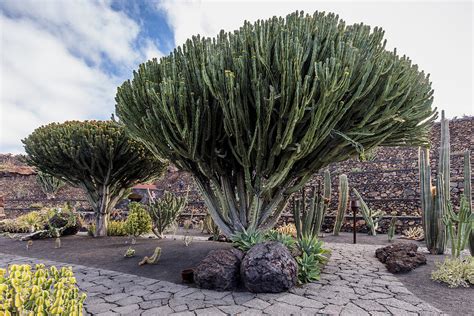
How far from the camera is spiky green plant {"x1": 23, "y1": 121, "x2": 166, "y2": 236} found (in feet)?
27.5

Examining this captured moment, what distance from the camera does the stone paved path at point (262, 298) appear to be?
3.28 m

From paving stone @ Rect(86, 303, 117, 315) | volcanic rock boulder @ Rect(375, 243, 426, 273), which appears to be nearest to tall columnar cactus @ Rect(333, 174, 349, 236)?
volcanic rock boulder @ Rect(375, 243, 426, 273)

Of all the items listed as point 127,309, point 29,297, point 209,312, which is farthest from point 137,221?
point 29,297

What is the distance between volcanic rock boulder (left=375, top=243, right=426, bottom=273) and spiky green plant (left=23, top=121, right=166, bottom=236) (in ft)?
22.6

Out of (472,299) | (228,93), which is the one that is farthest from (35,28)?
(472,299)

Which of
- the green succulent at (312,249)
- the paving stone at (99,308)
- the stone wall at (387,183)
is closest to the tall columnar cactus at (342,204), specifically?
the stone wall at (387,183)

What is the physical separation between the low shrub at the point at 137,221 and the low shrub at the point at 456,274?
6851mm

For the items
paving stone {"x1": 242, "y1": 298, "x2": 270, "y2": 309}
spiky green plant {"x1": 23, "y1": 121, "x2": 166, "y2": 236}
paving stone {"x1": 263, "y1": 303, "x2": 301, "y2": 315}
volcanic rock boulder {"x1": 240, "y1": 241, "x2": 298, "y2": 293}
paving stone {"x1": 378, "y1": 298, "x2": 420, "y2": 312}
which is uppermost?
spiky green plant {"x1": 23, "y1": 121, "x2": 166, "y2": 236}

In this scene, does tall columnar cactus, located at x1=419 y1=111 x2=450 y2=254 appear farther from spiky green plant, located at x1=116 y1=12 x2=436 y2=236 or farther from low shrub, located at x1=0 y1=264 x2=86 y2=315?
low shrub, located at x1=0 y1=264 x2=86 y2=315

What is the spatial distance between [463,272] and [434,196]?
2.36 m

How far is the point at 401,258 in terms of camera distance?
5.05 metres

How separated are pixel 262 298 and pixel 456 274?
2945 mm

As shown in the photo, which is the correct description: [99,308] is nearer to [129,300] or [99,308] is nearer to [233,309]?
[129,300]

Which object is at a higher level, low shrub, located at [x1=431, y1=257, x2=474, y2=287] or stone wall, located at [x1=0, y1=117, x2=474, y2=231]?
stone wall, located at [x1=0, y1=117, x2=474, y2=231]
